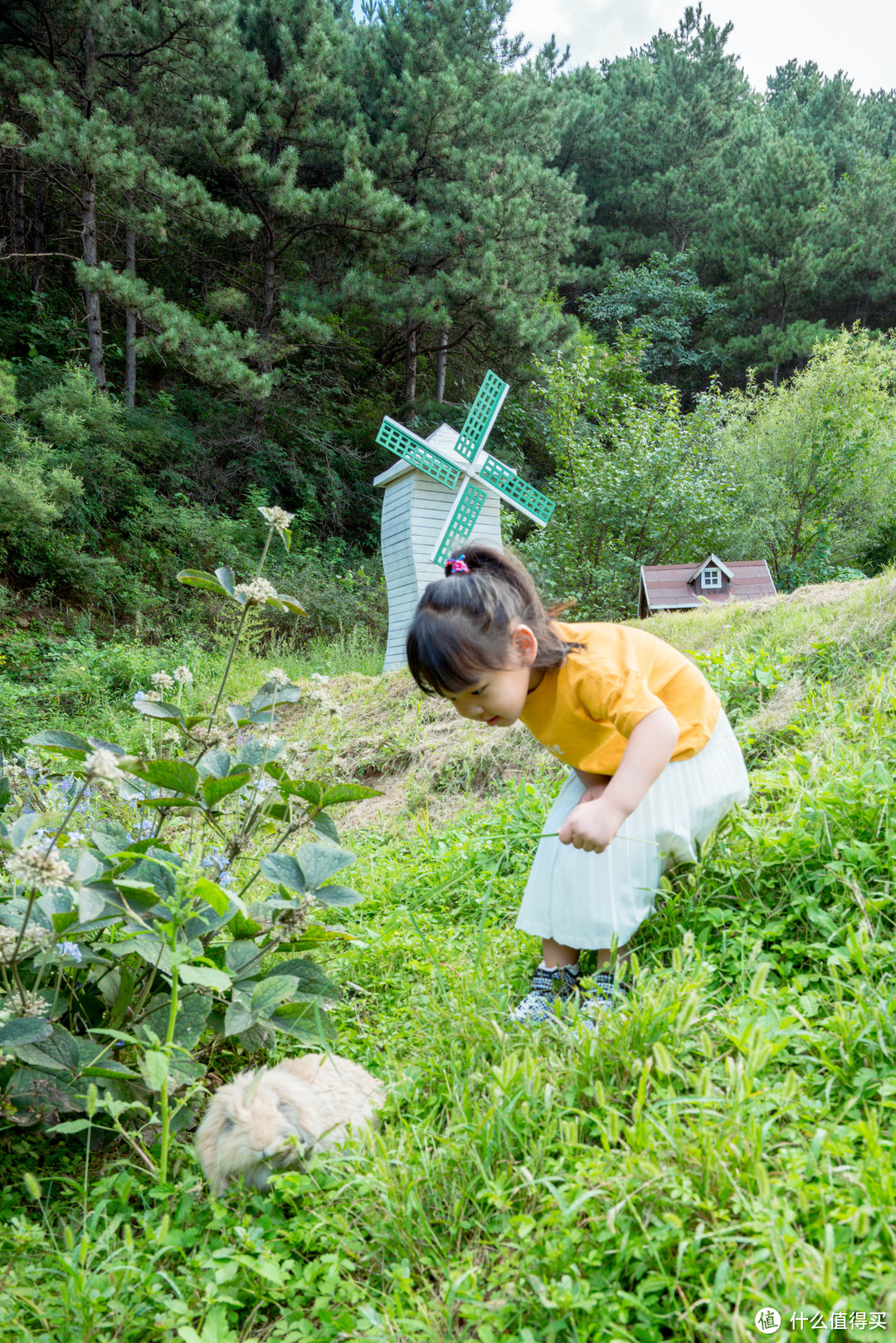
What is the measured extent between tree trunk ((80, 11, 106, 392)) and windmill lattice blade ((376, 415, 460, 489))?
5788 mm

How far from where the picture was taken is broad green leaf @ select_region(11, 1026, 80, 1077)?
1380 mm

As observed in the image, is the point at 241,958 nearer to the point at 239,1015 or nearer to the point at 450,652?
the point at 239,1015

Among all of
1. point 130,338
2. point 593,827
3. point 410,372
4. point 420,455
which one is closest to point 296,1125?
point 593,827

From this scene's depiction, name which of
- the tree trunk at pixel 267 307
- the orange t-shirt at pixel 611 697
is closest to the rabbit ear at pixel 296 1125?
the orange t-shirt at pixel 611 697

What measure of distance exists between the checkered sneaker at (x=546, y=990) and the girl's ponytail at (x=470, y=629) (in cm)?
72

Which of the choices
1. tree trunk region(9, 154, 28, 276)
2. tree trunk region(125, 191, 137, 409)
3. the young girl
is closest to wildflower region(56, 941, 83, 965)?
the young girl

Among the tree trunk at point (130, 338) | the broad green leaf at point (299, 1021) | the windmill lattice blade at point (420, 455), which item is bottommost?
the broad green leaf at point (299, 1021)

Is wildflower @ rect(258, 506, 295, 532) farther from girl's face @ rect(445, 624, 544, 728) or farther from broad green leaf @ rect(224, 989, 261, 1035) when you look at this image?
broad green leaf @ rect(224, 989, 261, 1035)

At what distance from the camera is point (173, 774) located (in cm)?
159

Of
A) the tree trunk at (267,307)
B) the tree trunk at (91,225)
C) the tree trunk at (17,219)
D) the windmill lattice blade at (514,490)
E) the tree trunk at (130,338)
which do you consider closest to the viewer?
the windmill lattice blade at (514,490)

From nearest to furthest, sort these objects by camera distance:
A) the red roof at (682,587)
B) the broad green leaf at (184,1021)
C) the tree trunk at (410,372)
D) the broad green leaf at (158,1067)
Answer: the broad green leaf at (158,1067)
the broad green leaf at (184,1021)
the red roof at (682,587)
the tree trunk at (410,372)

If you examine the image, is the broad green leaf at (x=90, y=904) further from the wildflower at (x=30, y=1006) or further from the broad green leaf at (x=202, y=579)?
the broad green leaf at (x=202, y=579)

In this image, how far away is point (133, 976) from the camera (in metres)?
1.65

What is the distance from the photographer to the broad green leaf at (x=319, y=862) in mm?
1616
